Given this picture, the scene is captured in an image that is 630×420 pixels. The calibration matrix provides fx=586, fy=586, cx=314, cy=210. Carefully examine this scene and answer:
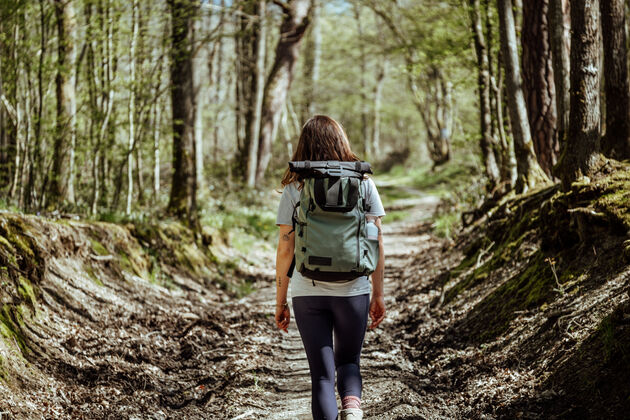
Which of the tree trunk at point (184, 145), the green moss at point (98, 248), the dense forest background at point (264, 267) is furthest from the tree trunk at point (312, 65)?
the green moss at point (98, 248)

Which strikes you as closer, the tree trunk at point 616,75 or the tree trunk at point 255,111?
the tree trunk at point 616,75

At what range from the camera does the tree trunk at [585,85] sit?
4.91 meters

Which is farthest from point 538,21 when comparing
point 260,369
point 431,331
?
point 260,369

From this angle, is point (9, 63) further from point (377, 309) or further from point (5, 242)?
point (377, 309)

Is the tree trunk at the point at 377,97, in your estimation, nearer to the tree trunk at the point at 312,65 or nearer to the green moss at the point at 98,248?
the tree trunk at the point at 312,65

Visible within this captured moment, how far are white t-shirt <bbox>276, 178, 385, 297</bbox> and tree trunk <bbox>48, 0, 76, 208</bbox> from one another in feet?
17.5

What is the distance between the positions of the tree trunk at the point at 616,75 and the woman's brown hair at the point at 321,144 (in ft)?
11.6

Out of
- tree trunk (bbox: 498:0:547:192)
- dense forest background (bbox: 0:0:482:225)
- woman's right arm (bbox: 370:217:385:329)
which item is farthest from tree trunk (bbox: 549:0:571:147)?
dense forest background (bbox: 0:0:482:225)

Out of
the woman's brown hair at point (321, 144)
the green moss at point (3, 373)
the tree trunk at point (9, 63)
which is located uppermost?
the tree trunk at point (9, 63)

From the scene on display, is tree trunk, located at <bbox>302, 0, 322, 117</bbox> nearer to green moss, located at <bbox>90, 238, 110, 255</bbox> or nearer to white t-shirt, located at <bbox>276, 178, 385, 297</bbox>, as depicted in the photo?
green moss, located at <bbox>90, 238, 110, 255</bbox>

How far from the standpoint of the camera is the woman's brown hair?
316cm

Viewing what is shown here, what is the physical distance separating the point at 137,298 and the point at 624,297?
5191 mm

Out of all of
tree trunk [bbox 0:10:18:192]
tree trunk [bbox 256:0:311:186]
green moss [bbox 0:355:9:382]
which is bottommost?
green moss [bbox 0:355:9:382]

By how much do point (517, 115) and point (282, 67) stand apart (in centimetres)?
1046
